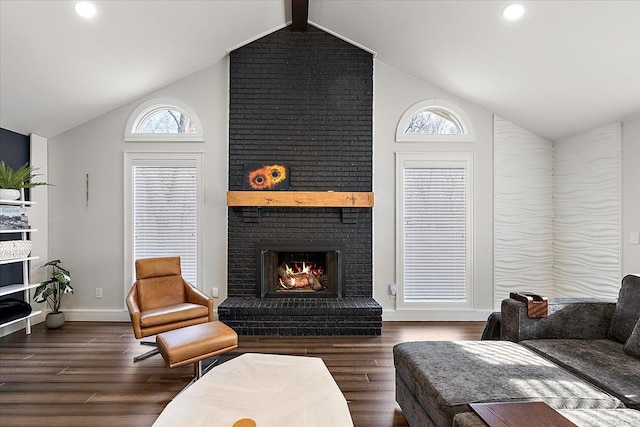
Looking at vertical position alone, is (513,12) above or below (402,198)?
above

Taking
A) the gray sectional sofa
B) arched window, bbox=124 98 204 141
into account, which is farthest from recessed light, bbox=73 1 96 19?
the gray sectional sofa

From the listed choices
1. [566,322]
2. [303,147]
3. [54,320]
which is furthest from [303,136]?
→ [54,320]

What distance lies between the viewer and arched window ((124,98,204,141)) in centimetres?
431

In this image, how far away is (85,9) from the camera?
2.79 meters

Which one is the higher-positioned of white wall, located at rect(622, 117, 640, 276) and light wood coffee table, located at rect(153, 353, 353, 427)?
white wall, located at rect(622, 117, 640, 276)

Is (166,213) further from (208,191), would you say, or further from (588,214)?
(588,214)

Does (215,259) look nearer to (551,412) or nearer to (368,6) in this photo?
(368,6)

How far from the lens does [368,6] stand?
3467 millimetres

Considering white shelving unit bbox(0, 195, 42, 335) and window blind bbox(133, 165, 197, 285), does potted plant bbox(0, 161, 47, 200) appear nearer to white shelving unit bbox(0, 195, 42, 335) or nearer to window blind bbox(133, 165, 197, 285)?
white shelving unit bbox(0, 195, 42, 335)

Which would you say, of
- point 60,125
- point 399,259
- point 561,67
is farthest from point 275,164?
point 561,67

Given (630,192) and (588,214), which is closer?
(630,192)

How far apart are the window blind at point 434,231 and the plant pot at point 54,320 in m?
4.08

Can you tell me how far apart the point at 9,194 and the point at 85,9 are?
1.99 meters

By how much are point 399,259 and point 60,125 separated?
4.37 metres
